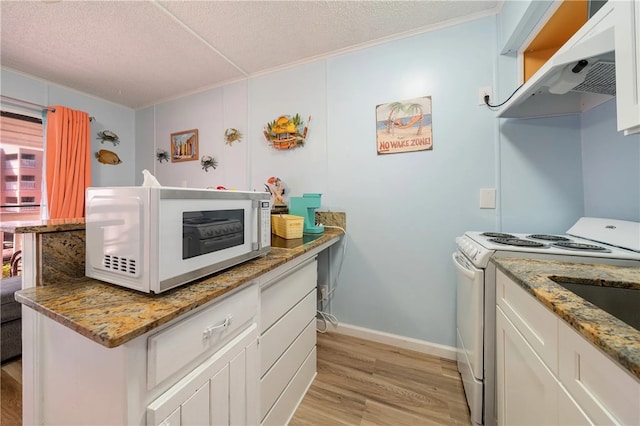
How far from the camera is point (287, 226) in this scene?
1.49m

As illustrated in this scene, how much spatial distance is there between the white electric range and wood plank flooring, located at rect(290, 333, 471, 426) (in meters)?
0.16

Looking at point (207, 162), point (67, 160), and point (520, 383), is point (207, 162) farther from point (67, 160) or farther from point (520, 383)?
point (520, 383)

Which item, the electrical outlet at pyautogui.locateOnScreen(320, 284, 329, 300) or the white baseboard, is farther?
the electrical outlet at pyautogui.locateOnScreen(320, 284, 329, 300)

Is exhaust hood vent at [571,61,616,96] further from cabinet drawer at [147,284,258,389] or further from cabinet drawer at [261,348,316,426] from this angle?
cabinet drawer at [261,348,316,426]

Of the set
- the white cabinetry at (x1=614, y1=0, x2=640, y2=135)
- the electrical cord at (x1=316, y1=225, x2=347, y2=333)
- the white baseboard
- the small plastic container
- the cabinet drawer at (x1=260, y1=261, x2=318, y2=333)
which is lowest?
the white baseboard

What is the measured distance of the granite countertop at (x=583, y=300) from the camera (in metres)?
0.43

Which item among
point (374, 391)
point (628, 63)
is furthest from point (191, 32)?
point (374, 391)

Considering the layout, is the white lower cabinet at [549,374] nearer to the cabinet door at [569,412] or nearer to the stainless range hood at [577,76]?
the cabinet door at [569,412]

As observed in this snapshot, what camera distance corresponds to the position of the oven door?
1.09 metres

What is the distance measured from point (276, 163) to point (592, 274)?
2052 mm

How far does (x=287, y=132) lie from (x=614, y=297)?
208 centimetres

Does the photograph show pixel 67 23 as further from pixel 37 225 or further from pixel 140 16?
pixel 37 225

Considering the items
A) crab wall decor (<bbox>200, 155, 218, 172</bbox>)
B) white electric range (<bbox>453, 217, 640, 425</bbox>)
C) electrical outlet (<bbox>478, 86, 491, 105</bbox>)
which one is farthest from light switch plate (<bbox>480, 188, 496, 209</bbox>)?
crab wall decor (<bbox>200, 155, 218, 172</bbox>)

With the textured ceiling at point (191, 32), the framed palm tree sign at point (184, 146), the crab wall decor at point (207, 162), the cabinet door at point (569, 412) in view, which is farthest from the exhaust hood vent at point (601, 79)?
the framed palm tree sign at point (184, 146)
